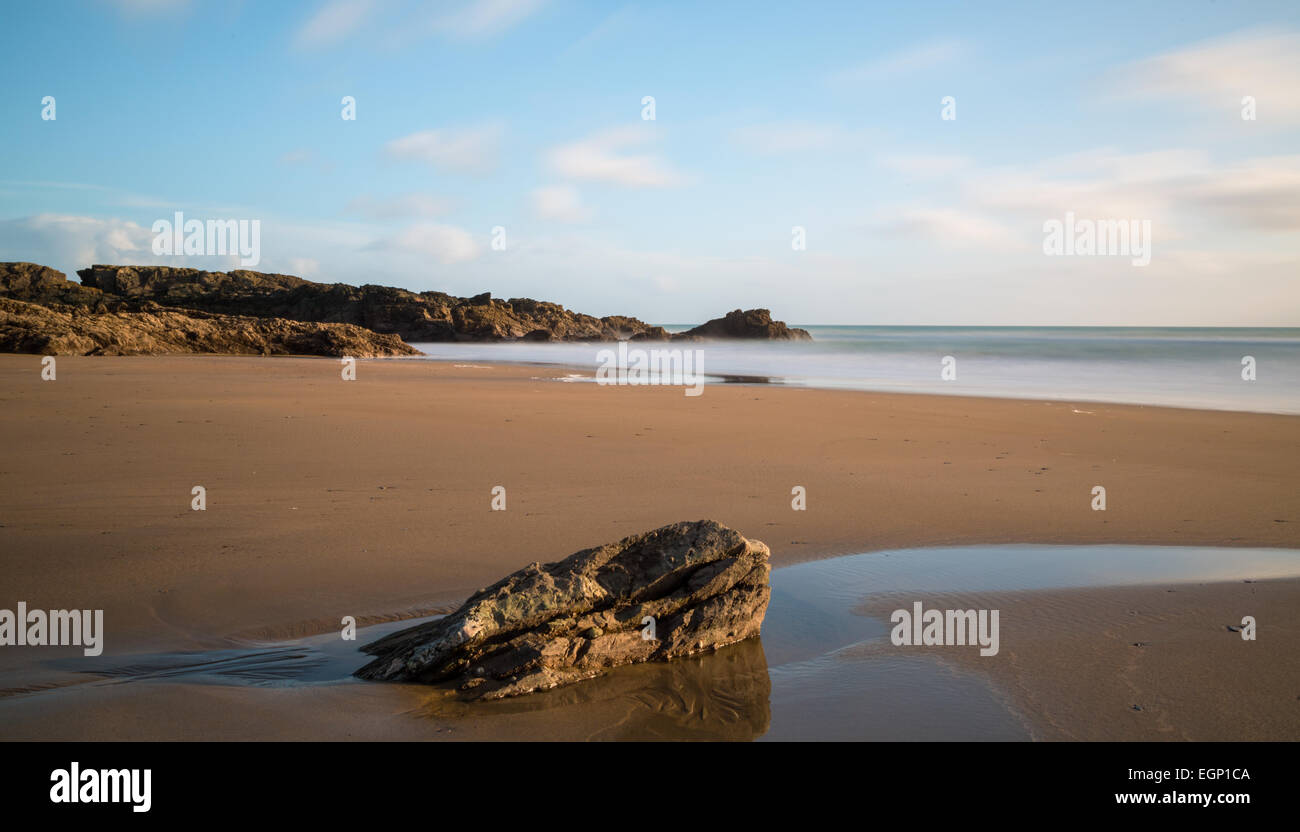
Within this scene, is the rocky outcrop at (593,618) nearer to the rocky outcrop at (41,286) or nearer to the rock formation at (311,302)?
the rock formation at (311,302)

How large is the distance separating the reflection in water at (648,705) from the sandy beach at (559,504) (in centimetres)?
88

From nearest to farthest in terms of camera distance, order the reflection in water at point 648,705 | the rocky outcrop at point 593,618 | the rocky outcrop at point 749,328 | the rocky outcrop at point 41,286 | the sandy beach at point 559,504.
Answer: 1. the reflection in water at point 648,705
2. the rocky outcrop at point 593,618
3. the sandy beach at point 559,504
4. the rocky outcrop at point 41,286
5. the rocky outcrop at point 749,328

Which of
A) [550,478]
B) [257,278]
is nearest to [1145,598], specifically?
[550,478]

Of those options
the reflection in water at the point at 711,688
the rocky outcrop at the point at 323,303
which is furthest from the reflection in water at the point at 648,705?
the rocky outcrop at the point at 323,303

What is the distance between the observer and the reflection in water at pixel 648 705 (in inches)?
135

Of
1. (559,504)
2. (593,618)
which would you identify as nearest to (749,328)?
(559,504)

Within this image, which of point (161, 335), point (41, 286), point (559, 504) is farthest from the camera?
point (41, 286)

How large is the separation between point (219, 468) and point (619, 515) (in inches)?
192

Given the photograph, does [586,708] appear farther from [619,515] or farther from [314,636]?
[619,515]

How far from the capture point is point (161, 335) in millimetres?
31562

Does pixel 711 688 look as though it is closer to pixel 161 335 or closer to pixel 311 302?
pixel 161 335

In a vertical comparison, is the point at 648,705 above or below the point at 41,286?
below

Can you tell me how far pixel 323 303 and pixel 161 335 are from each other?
3713cm

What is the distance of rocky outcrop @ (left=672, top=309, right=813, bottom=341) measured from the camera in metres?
83.3
